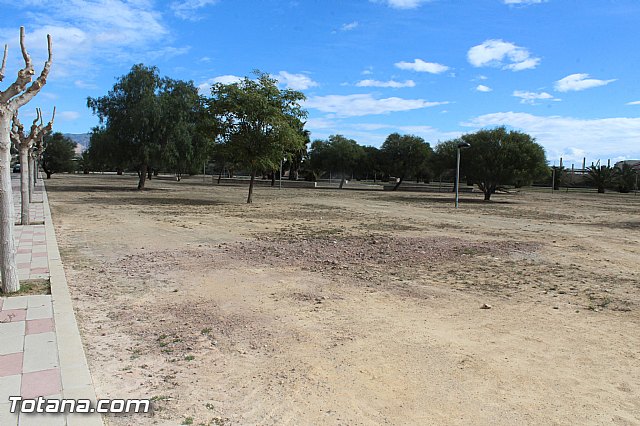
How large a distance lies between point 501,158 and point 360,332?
28739 mm

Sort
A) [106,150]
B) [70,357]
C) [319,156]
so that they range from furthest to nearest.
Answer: [319,156] → [106,150] → [70,357]

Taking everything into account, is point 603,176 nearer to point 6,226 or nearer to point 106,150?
point 106,150

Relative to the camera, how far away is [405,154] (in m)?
49.3

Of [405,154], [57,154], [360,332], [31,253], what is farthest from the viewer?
[57,154]

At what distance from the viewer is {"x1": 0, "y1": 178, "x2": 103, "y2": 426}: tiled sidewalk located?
3.19m

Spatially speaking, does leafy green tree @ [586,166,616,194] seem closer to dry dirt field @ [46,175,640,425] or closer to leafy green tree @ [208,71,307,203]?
leafy green tree @ [208,71,307,203]

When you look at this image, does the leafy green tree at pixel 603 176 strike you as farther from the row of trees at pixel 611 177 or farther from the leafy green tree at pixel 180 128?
the leafy green tree at pixel 180 128

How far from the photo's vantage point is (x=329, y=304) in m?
6.24

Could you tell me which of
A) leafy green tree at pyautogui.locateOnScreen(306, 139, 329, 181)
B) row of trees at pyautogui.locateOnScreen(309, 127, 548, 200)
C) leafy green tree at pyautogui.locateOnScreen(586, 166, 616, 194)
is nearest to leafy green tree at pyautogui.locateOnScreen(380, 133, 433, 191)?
row of trees at pyautogui.locateOnScreen(309, 127, 548, 200)

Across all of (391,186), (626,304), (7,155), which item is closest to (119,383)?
(7,155)

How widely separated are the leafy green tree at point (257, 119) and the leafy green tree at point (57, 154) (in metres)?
43.1

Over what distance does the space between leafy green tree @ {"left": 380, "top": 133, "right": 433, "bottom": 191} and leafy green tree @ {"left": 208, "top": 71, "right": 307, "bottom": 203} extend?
2597 centimetres

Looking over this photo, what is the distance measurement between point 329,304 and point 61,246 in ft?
23.3

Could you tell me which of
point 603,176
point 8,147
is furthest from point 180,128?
point 603,176
